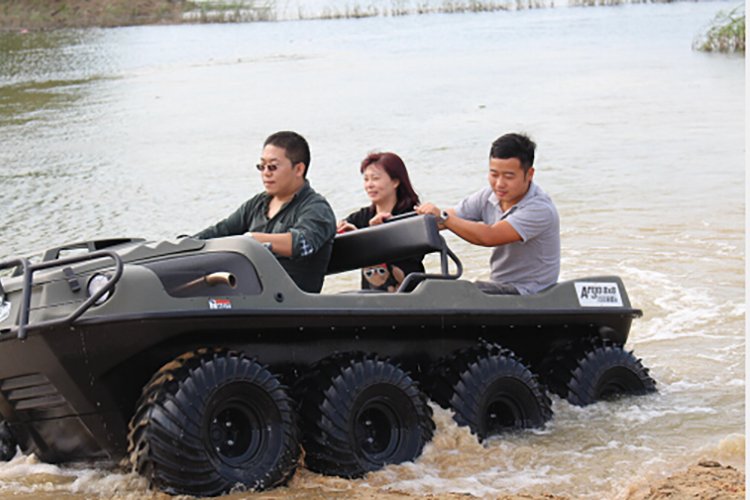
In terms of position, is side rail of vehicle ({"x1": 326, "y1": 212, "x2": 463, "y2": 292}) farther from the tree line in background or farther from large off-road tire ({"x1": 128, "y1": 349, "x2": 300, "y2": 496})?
the tree line in background

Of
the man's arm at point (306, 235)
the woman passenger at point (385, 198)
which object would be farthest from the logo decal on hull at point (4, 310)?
the woman passenger at point (385, 198)

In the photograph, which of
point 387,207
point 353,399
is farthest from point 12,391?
point 387,207

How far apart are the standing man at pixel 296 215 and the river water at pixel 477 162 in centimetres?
94

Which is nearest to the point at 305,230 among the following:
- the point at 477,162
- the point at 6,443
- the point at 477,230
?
the point at 477,230

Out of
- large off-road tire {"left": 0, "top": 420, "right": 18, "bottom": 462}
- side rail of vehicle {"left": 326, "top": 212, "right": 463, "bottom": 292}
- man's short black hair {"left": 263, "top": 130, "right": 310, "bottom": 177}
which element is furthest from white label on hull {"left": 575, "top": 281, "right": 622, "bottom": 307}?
large off-road tire {"left": 0, "top": 420, "right": 18, "bottom": 462}

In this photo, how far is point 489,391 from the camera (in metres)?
6.64

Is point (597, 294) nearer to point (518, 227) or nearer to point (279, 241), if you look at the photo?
point (518, 227)

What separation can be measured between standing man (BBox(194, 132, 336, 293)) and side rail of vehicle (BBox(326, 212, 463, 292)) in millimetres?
362

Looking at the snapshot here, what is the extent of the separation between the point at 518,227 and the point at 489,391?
876mm

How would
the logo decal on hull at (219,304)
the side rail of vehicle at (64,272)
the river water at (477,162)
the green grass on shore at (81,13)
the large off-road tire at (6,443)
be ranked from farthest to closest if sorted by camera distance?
1. the green grass on shore at (81,13)
2. the river water at (477,162)
3. the large off-road tire at (6,443)
4. the logo decal on hull at (219,304)
5. the side rail of vehicle at (64,272)

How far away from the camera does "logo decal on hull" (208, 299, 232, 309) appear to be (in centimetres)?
559

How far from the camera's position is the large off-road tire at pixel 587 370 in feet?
23.7

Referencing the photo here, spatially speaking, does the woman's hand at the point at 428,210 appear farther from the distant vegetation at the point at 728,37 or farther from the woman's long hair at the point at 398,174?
the distant vegetation at the point at 728,37

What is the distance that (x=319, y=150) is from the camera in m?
19.6
